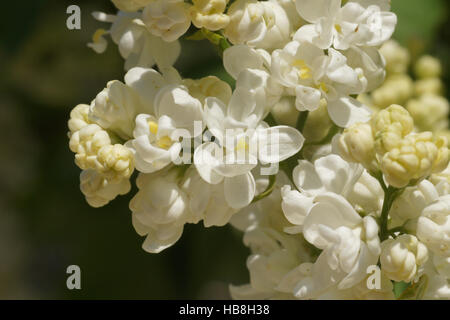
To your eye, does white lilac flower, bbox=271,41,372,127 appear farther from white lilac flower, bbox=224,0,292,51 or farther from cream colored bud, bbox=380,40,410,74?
cream colored bud, bbox=380,40,410,74

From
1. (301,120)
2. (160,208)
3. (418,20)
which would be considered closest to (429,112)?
(418,20)

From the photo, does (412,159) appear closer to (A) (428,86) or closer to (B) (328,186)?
(B) (328,186)

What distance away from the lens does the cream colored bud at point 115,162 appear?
4.68 ft

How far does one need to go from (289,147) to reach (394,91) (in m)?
1.05

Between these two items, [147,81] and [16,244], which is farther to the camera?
[16,244]

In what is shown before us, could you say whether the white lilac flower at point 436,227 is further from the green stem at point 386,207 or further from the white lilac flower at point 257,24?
the white lilac flower at point 257,24

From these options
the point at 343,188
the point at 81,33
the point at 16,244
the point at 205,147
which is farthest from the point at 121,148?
the point at 16,244

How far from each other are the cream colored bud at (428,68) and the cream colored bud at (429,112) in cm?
13

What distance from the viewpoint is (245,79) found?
4.96 ft

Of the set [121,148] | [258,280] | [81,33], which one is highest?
[81,33]

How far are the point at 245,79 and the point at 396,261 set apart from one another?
1.47ft

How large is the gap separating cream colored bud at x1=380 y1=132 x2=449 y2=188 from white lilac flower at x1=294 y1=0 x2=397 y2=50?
28 centimetres

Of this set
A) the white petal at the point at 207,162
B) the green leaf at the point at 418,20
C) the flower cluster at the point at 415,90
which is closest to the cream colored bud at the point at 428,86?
the flower cluster at the point at 415,90
